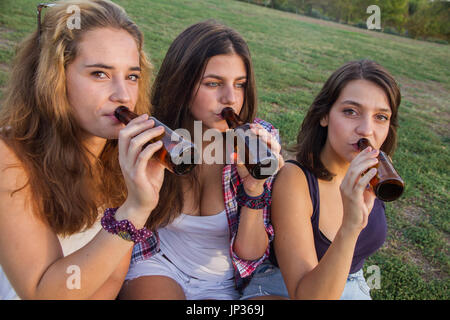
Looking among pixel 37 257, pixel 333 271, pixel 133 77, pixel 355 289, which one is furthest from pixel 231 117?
pixel 355 289

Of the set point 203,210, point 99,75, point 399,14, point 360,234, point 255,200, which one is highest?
point 399,14

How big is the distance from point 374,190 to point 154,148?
3.77 feet

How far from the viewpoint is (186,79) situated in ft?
9.16

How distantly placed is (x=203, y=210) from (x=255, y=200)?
1.79 ft

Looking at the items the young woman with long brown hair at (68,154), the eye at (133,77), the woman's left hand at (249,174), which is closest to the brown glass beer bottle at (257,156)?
the woman's left hand at (249,174)

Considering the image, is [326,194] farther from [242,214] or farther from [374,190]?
[374,190]

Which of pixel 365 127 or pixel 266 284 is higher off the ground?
pixel 365 127

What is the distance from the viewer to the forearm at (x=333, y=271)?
2.06m

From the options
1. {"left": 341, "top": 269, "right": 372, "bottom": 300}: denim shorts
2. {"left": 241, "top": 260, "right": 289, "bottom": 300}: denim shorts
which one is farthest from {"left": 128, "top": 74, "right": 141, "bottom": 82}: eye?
{"left": 341, "top": 269, "right": 372, "bottom": 300}: denim shorts

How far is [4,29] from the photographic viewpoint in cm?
975

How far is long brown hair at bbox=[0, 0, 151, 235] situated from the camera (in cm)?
216

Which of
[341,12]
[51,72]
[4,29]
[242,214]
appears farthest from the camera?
[341,12]

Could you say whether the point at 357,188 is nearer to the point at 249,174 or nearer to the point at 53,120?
the point at 249,174
